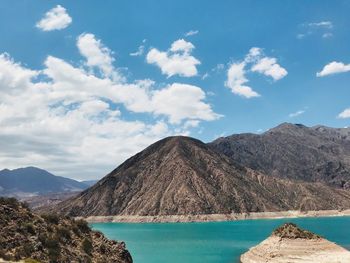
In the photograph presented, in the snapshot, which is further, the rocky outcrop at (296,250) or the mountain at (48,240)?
Result: the rocky outcrop at (296,250)

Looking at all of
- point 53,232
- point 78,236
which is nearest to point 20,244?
point 53,232

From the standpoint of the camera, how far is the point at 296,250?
208 ft

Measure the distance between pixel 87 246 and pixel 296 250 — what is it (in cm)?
3785

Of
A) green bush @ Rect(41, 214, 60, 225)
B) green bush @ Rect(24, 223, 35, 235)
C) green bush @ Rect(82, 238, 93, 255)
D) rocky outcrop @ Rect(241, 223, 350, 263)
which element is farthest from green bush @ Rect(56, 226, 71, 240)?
rocky outcrop @ Rect(241, 223, 350, 263)

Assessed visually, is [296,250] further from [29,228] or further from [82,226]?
[29,228]

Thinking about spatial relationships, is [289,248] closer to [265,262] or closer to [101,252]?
[265,262]

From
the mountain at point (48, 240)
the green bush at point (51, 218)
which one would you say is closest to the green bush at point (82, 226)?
the mountain at point (48, 240)

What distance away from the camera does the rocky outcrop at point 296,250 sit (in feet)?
197

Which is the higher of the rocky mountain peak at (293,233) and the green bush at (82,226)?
the green bush at (82,226)

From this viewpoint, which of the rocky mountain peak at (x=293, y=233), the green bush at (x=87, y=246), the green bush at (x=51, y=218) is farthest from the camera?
the rocky mountain peak at (x=293, y=233)

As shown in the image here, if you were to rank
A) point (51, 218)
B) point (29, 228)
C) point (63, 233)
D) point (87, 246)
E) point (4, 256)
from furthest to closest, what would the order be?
1. point (51, 218)
2. point (87, 246)
3. point (63, 233)
4. point (29, 228)
5. point (4, 256)

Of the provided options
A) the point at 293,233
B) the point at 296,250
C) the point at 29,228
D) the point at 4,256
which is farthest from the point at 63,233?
the point at 293,233

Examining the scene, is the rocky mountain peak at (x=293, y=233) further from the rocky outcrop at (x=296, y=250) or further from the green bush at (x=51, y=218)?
the green bush at (x=51, y=218)

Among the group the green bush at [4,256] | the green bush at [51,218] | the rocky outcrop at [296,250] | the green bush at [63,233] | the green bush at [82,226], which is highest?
the green bush at [51,218]
